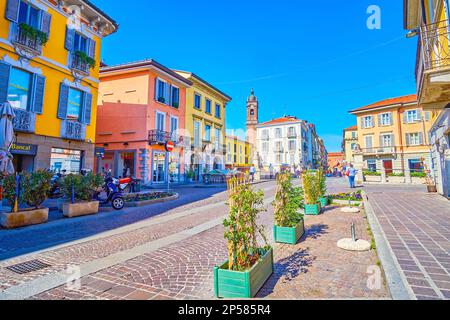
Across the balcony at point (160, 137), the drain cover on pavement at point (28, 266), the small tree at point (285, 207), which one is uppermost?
the balcony at point (160, 137)

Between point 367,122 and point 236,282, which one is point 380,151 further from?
point 236,282

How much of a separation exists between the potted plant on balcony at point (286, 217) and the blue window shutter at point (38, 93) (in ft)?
41.6

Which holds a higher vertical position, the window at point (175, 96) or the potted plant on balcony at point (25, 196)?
the window at point (175, 96)

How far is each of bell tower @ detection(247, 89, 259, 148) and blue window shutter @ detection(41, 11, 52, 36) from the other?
1817 inches

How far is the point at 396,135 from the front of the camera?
3409 cm

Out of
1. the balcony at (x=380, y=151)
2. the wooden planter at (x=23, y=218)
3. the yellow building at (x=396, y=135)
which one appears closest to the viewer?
the wooden planter at (x=23, y=218)

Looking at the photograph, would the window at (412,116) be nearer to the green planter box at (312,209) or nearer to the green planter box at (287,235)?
the green planter box at (312,209)

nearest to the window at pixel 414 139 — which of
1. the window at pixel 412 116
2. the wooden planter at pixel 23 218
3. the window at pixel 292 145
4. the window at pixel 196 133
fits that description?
the window at pixel 412 116

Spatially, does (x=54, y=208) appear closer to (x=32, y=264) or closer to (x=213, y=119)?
(x=32, y=264)

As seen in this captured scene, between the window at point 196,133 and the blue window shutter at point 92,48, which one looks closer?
the blue window shutter at point 92,48

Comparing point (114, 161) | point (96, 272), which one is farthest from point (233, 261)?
point (114, 161)

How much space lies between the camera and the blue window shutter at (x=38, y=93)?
1146 cm

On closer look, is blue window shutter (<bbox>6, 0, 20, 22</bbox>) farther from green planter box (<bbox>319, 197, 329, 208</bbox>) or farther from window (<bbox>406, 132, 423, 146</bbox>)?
window (<bbox>406, 132, 423, 146</bbox>)

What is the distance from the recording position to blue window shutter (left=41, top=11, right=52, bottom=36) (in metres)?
11.9
